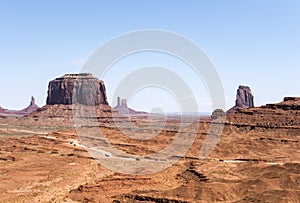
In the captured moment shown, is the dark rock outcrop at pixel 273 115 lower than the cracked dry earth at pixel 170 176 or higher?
higher

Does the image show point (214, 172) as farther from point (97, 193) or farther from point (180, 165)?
point (97, 193)

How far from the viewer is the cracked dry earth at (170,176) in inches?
1780

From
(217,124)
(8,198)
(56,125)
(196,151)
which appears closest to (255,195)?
(8,198)

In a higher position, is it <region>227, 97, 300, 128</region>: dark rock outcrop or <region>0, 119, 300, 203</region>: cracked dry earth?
<region>227, 97, 300, 128</region>: dark rock outcrop

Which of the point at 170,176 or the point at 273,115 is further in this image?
the point at 273,115

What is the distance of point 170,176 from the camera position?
2517 inches

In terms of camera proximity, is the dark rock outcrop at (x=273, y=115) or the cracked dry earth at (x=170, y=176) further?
the dark rock outcrop at (x=273, y=115)

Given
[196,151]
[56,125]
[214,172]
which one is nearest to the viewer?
[214,172]

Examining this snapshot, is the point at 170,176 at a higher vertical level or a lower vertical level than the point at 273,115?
lower

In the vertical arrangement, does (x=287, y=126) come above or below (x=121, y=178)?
above

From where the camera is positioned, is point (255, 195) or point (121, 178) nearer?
point (255, 195)

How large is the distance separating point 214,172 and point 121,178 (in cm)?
1938

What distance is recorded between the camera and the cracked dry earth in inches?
1780

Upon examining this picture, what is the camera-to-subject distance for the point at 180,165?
77.6m
